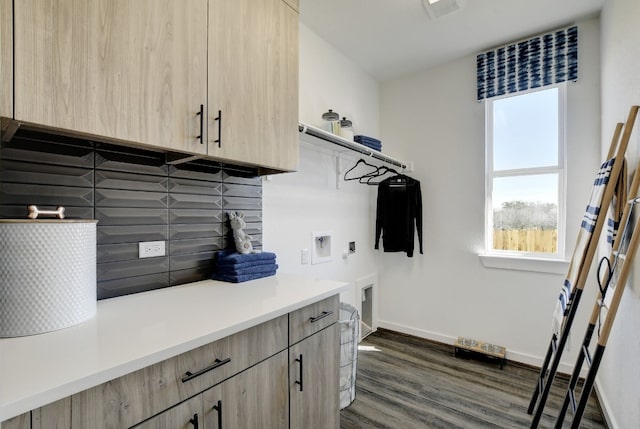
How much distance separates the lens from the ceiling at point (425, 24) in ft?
7.27

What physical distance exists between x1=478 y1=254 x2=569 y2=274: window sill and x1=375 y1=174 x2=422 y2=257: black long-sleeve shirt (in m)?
0.64

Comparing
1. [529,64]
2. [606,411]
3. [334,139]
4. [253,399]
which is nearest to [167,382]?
[253,399]

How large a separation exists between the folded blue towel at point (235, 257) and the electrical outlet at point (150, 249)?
295mm

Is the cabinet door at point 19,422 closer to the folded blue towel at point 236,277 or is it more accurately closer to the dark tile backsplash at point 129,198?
the dark tile backsplash at point 129,198

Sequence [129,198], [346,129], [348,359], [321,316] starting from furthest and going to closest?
[346,129], [348,359], [321,316], [129,198]

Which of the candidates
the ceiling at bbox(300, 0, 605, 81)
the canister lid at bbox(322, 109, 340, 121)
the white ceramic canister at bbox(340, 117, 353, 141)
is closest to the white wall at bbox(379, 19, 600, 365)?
the ceiling at bbox(300, 0, 605, 81)

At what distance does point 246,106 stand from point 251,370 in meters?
1.14

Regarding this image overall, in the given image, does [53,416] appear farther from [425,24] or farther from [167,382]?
[425,24]

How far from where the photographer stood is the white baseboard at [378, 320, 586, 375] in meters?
2.50

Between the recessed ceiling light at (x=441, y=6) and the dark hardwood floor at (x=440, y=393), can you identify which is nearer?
the dark hardwood floor at (x=440, y=393)

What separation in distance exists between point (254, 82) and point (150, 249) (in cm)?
94

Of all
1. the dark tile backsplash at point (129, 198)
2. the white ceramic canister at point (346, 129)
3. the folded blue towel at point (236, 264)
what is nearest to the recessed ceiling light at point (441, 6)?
the white ceramic canister at point (346, 129)

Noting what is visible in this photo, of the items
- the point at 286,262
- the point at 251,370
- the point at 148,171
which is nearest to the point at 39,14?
the point at 148,171

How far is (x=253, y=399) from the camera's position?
1.11 m
